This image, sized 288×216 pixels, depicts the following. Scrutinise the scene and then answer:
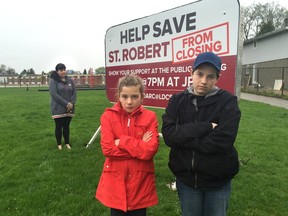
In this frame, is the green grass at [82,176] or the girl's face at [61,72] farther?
the girl's face at [61,72]

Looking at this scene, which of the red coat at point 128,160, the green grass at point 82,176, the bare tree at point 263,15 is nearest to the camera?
the red coat at point 128,160

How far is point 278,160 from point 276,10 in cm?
4830

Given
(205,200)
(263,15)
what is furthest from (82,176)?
(263,15)

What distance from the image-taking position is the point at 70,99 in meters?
6.59

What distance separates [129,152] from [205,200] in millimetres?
726

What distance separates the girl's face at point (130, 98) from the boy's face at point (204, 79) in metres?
0.54

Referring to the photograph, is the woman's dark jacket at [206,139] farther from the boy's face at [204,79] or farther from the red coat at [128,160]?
the red coat at [128,160]

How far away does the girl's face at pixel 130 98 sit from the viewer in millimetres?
2676

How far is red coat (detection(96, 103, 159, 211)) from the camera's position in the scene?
8.56 ft

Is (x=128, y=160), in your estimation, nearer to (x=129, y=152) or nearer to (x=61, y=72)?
(x=129, y=152)

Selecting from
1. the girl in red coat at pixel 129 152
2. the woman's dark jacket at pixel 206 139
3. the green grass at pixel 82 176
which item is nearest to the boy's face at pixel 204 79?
the woman's dark jacket at pixel 206 139

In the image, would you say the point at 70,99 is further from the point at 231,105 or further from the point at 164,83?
the point at 231,105

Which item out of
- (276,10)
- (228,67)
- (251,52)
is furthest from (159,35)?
(276,10)

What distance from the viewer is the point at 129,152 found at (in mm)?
2588
